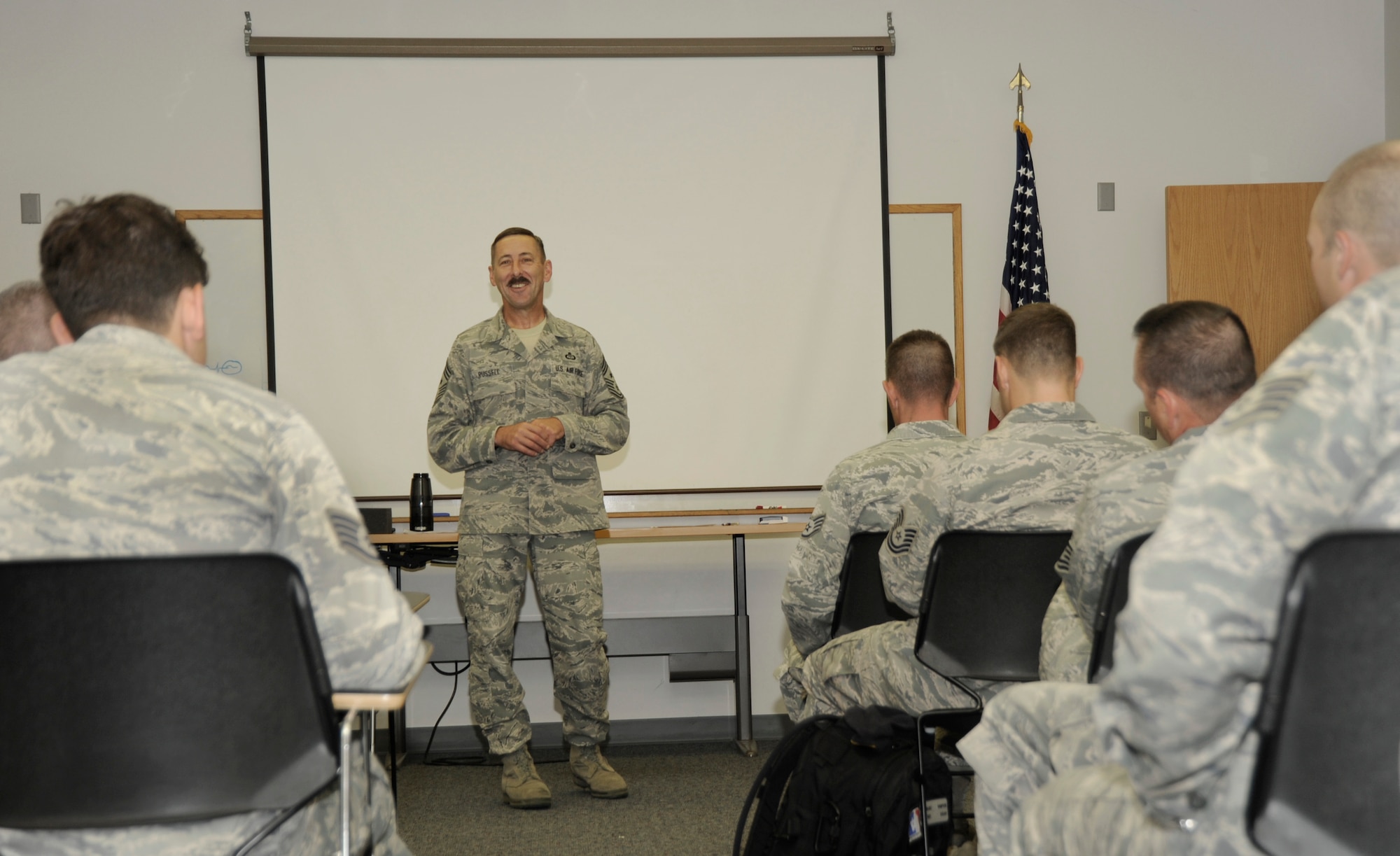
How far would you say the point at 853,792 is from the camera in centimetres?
205

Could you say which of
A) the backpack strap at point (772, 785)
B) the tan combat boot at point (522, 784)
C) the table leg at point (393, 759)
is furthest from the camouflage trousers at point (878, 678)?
the tan combat boot at point (522, 784)

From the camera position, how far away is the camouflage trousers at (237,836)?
4.24 ft

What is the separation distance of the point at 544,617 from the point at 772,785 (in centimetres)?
173

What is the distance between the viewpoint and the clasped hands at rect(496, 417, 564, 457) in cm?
355

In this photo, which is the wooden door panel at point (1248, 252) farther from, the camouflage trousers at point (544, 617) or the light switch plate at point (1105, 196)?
the camouflage trousers at point (544, 617)

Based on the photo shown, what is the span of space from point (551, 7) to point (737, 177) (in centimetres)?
111

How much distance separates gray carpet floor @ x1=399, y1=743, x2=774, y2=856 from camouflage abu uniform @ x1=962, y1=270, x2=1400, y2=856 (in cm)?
223

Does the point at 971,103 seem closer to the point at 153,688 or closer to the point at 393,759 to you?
the point at 393,759

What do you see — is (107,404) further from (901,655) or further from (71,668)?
(901,655)

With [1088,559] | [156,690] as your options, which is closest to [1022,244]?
[1088,559]

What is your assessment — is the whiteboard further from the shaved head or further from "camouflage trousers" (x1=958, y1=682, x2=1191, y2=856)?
the shaved head

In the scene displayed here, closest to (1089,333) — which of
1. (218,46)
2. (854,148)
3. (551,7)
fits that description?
(854,148)

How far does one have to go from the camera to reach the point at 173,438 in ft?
4.26

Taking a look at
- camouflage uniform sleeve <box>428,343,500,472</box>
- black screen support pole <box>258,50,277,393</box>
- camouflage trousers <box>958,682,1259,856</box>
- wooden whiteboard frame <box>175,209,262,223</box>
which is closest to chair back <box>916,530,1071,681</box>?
camouflage trousers <box>958,682,1259,856</box>
